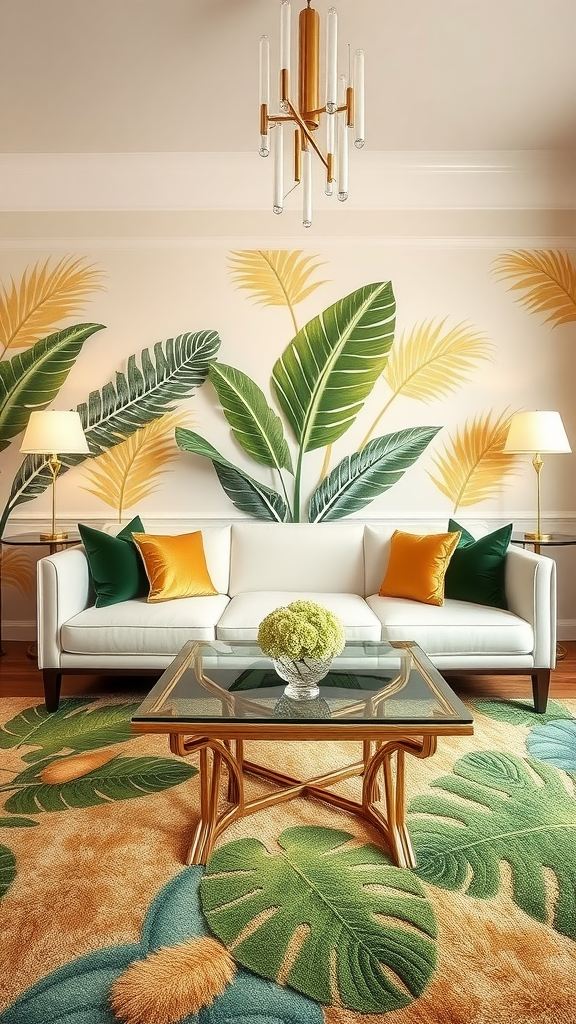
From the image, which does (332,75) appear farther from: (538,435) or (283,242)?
(538,435)

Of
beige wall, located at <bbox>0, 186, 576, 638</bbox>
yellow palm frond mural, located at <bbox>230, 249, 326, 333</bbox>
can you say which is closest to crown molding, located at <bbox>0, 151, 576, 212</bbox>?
beige wall, located at <bbox>0, 186, 576, 638</bbox>

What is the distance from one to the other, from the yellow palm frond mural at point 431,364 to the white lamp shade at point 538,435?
548 mm

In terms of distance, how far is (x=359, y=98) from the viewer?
219 cm

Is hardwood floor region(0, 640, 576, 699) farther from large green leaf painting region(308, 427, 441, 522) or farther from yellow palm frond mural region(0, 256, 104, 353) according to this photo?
yellow palm frond mural region(0, 256, 104, 353)

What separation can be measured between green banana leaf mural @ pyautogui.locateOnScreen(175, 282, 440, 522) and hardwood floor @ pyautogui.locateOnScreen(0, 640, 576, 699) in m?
1.23

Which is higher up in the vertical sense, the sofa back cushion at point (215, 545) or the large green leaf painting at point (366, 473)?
the large green leaf painting at point (366, 473)

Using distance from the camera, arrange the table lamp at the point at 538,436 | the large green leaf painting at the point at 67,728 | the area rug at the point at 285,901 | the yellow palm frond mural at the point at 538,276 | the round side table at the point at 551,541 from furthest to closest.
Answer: the yellow palm frond mural at the point at 538,276, the table lamp at the point at 538,436, the round side table at the point at 551,541, the large green leaf painting at the point at 67,728, the area rug at the point at 285,901

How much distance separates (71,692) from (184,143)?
3.10 meters

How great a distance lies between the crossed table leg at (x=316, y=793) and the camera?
174 centimetres

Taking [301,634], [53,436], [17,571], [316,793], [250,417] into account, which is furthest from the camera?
[17,571]

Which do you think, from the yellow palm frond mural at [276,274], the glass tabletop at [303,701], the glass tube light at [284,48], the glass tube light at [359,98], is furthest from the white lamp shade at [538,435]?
the glass tube light at [284,48]

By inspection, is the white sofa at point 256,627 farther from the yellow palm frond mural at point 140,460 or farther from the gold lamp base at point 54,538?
the yellow palm frond mural at point 140,460

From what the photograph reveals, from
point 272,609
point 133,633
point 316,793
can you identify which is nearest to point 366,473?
point 272,609

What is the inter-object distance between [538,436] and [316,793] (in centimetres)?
233
